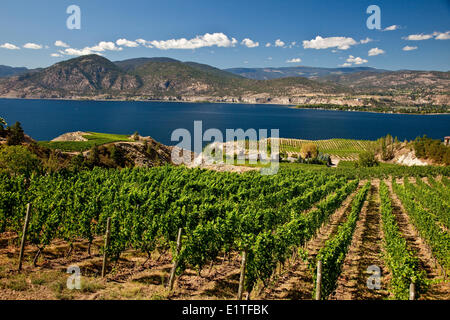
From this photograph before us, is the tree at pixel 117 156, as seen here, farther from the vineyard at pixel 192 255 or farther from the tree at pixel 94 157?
the vineyard at pixel 192 255

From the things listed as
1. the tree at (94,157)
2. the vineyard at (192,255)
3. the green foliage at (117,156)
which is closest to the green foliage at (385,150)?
the vineyard at (192,255)

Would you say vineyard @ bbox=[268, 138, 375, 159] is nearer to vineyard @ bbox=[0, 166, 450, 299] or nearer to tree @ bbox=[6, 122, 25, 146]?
tree @ bbox=[6, 122, 25, 146]

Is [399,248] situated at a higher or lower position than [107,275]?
higher

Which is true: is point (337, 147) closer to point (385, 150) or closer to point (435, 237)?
point (385, 150)

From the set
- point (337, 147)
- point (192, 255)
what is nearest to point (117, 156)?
point (192, 255)

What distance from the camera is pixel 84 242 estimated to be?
14.9 meters

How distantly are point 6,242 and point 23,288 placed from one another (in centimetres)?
614

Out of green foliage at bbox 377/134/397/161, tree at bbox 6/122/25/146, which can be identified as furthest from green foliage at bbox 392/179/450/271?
green foliage at bbox 377/134/397/161

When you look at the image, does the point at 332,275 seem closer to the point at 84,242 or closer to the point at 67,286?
the point at 67,286

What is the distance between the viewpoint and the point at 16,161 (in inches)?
953

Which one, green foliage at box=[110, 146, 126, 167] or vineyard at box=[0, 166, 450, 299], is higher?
green foliage at box=[110, 146, 126, 167]

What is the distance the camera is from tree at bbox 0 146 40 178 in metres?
24.0

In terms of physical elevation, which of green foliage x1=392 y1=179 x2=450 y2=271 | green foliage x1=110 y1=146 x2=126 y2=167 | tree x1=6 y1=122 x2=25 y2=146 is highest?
tree x1=6 y1=122 x2=25 y2=146
